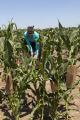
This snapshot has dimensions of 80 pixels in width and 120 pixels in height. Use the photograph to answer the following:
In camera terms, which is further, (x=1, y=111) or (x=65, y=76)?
(x=1, y=111)

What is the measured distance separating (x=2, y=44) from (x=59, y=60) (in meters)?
1.21

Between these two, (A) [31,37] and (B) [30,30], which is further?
(A) [31,37]

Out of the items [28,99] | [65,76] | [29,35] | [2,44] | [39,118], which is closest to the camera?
[65,76]

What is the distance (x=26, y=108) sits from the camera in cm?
327

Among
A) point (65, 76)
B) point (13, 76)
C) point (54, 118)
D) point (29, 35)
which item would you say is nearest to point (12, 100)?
point (13, 76)

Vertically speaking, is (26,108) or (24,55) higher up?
(24,55)

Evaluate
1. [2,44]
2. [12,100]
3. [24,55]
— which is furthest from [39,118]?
[2,44]

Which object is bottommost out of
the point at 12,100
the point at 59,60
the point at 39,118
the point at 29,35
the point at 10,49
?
the point at 39,118

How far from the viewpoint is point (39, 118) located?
9.10 feet

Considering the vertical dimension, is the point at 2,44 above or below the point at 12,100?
above

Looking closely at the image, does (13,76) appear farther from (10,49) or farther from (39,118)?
(39,118)

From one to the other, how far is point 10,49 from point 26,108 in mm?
1150

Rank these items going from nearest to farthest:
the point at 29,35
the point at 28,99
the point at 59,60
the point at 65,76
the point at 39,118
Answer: the point at 59,60 → the point at 65,76 → the point at 39,118 → the point at 28,99 → the point at 29,35

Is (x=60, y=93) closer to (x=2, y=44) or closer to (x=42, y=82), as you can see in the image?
(x=42, y=82)
